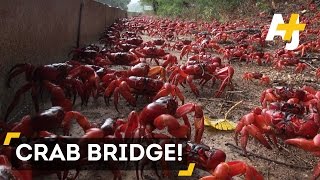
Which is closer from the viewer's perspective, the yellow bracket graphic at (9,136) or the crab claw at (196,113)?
the yellow bracket graphic at (9,136)

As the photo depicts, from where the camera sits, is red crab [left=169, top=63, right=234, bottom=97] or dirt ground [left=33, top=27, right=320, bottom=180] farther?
red crab [left=169, top=63, right=234, bottom=97]

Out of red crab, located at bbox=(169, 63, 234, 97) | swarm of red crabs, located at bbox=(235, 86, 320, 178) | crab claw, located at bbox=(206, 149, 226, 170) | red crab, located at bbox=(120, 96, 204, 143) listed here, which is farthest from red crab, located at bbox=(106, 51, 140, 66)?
crab claw, located at bbox=(206, 149, 226, 170)

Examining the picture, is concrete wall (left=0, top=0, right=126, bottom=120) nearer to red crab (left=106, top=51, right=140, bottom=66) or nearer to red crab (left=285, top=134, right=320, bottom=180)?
red crab (left=106, top=51, right=140, bottom=66)

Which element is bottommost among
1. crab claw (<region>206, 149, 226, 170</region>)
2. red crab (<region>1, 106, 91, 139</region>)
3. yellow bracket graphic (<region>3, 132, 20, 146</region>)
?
crab claw (<region>206, 149, 226, 170</region>)

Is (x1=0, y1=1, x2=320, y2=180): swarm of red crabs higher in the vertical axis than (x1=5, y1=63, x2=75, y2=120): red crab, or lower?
lower

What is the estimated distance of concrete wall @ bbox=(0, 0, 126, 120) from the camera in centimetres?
327

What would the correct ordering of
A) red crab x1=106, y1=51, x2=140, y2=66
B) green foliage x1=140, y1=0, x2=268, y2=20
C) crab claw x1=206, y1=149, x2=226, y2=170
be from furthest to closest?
green foliage x1=140, y1=0, x2=268, y2=20 < red crab x1=106, y1=51, x2=140, y2=66 < crab claw x1=206, y1=149, x2=226, y2=170

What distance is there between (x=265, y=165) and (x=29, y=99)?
8.49 feet

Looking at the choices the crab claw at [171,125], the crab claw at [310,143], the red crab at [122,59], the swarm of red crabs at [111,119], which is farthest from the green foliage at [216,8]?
the crab claw at [171,125]

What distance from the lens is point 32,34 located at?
4.06 metres

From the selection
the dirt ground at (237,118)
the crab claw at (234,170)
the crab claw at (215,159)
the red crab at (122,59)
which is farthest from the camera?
the red crab at (122,59)

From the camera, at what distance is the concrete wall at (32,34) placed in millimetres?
3271

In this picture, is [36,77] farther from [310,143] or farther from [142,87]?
[310,143]

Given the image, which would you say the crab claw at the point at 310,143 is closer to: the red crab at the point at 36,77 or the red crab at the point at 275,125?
the red crab at the point at 275,125
